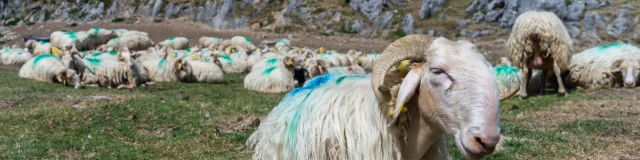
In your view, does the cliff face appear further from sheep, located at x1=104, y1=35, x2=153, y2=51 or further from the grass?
the grass

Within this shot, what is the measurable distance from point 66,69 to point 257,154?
11.2 metres

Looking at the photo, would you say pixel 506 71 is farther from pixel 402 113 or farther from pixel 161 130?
pixel 402 113

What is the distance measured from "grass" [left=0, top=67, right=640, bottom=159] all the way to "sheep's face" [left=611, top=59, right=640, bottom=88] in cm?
179

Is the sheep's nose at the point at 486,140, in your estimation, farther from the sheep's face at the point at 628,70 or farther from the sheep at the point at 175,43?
the sheep at the point at 175,43

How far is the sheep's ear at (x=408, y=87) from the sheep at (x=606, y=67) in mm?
10938

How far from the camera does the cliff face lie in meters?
35.9

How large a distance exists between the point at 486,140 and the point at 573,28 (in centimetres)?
3638

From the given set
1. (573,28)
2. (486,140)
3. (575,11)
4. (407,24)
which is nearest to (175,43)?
(407,24)

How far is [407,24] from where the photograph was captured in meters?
40.3

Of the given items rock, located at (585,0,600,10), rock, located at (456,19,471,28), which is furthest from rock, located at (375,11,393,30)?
rock, located at (585,0,600,10)

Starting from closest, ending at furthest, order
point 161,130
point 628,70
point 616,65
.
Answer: point 161,130, point 628,70, point 616,65

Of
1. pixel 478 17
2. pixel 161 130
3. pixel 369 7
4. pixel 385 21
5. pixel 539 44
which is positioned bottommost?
pixel 385 21

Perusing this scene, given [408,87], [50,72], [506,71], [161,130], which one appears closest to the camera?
[408,87]

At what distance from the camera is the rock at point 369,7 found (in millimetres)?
42500
